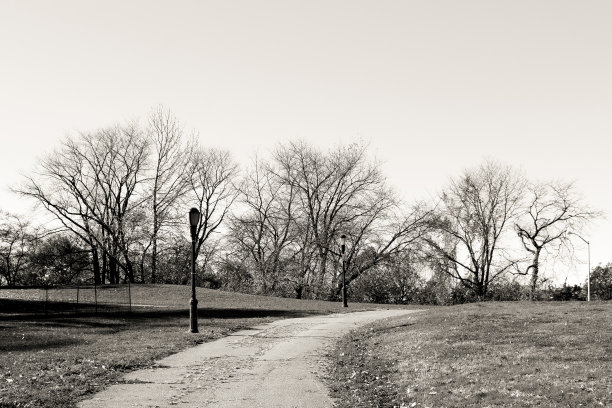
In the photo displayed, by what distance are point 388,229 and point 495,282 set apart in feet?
36.0

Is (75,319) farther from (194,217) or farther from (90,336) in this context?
(194,217)

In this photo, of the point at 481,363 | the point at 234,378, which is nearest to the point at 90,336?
the point at 234,378

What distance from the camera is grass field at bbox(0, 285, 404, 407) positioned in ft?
33.8

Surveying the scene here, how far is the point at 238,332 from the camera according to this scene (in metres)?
19.7

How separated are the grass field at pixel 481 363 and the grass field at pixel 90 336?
4.25 metres

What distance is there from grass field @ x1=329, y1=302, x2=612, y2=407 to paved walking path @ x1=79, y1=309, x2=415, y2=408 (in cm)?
61

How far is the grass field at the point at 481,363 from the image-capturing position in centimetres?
929

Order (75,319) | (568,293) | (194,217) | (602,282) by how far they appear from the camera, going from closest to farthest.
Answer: (194,217), (75,319), (568,293), (602,282)

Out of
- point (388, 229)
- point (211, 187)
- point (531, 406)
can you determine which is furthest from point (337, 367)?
point (211, 187)

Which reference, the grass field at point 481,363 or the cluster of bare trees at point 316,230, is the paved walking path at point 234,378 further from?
the cluster of bare trees at point 316,230

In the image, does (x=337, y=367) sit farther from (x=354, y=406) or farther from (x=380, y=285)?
(x=380, y=285)

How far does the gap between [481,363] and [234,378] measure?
4690 millimetres

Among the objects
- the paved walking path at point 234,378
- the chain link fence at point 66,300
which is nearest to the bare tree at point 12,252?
the chain link fence at point 66,300

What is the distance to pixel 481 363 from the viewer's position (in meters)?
11.9
